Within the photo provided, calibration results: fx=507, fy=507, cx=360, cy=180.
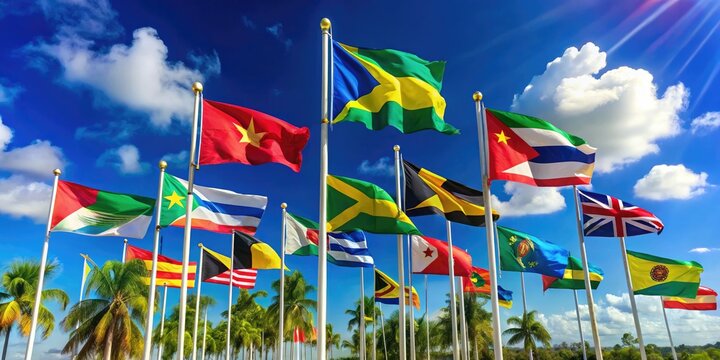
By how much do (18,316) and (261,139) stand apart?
27.4 m

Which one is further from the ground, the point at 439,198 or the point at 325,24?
the point at 325,24

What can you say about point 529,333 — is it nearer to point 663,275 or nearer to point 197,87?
point 663,275

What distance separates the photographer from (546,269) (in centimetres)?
2345

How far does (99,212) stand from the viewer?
17.9m

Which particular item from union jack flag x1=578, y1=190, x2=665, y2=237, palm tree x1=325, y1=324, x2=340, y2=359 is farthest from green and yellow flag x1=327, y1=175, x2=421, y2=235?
palm tree x1=325, y1=324, x2=340, y2=359

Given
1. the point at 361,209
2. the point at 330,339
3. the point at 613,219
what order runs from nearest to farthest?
the point at 361,209
the point at 613,219
the point at 330,339

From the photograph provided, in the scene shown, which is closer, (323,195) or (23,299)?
(323,195)

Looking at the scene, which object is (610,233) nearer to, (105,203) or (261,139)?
(261,139)

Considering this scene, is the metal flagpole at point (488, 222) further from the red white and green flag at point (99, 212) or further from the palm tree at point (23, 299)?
the palm tree at point (23, 299)

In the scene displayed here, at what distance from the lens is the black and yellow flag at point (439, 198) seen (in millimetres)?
17984

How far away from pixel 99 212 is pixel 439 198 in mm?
12077

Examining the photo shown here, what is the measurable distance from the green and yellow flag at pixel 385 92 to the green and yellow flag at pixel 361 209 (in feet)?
6.74

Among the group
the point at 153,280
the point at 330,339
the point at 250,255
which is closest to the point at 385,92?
the point at 153,280

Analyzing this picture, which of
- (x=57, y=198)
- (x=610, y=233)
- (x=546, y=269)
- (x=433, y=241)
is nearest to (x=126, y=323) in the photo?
(x=57, y=198)
